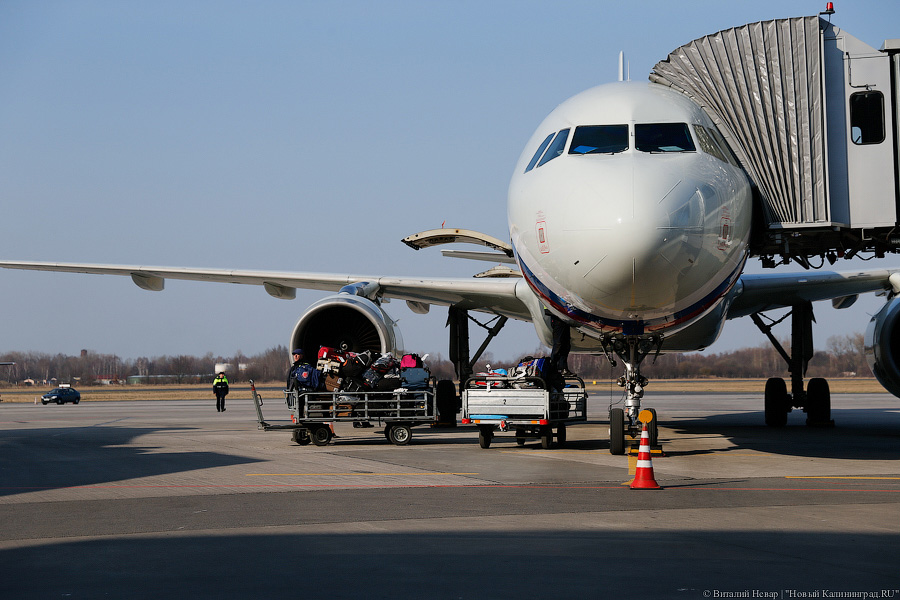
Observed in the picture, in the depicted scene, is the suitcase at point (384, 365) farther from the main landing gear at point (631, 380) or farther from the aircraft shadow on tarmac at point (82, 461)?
the main landing gear at point (631, 380)

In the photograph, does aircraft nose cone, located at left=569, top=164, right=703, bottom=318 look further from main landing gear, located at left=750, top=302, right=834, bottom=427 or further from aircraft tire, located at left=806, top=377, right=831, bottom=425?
aircraft tire, located at left=806, top=377, right=831, bottom=425

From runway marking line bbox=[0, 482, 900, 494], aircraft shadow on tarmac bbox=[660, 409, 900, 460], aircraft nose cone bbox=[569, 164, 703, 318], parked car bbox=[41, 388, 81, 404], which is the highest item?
aircraft nose cone bbox=[569, 164, 703, 318]

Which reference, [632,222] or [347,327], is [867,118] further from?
[347,327]

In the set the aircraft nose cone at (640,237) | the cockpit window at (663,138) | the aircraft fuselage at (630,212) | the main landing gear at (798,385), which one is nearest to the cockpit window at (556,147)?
the aircraft fuselage at (630,212)

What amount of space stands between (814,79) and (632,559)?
798cm

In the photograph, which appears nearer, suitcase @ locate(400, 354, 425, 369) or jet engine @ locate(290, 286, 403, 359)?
suitcase @ locate(400, 354, 425, 369)

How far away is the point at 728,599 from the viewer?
13.2 ft

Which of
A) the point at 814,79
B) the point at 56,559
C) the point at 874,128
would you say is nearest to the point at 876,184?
the point at 874,128

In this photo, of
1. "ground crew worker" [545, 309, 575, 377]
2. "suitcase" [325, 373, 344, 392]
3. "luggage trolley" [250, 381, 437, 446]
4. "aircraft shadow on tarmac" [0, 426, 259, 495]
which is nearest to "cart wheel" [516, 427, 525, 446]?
"ground crew worker" [545, 309, 575, 377]

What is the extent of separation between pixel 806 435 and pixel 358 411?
775cm

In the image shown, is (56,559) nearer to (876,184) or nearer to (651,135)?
(651,135)

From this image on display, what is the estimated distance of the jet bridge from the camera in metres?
10.5

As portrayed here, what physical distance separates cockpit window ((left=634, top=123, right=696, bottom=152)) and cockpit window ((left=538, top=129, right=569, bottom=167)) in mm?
793

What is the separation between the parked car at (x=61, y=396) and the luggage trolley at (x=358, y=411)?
3483cm
